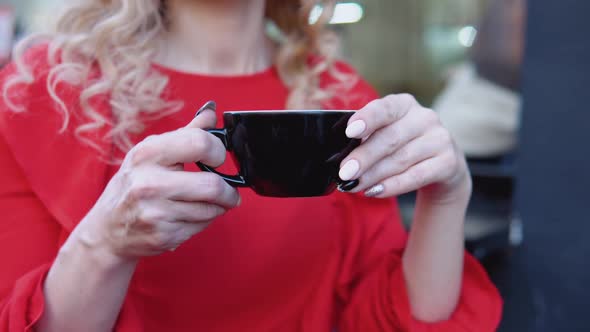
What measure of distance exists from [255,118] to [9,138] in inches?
17.7

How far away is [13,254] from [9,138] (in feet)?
0.55

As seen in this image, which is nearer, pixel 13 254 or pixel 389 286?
pixel 13 254

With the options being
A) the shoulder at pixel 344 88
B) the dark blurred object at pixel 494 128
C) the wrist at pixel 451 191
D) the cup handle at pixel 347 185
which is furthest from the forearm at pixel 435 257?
the dark blurred object at pixel 494 128

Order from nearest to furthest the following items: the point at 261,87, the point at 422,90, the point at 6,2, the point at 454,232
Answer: the point at 454,232 < the point at 261,87 < the point at 422,90 < the point at 6,2

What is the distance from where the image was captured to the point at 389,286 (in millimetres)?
954

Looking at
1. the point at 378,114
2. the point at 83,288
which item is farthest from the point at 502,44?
the point at 83,288

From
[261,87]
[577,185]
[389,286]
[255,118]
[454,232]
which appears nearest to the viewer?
[255,118]

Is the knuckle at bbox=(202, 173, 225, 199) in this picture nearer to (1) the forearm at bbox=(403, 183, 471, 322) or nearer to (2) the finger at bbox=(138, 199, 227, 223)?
(2) the finger at bbox=(138, 199, 227, 223)

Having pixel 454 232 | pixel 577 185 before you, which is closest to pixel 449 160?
pixel 454 232

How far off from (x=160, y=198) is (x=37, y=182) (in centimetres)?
35

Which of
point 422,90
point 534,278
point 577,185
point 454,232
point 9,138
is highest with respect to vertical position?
point 9,138

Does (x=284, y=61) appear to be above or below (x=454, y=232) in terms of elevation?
above

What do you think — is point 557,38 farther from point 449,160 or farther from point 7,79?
point 7,79

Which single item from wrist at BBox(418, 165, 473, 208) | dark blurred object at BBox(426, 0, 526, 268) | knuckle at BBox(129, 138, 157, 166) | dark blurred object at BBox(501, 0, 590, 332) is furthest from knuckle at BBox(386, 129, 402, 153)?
dark blurred object at BBox(426, 0, 526, 268)
